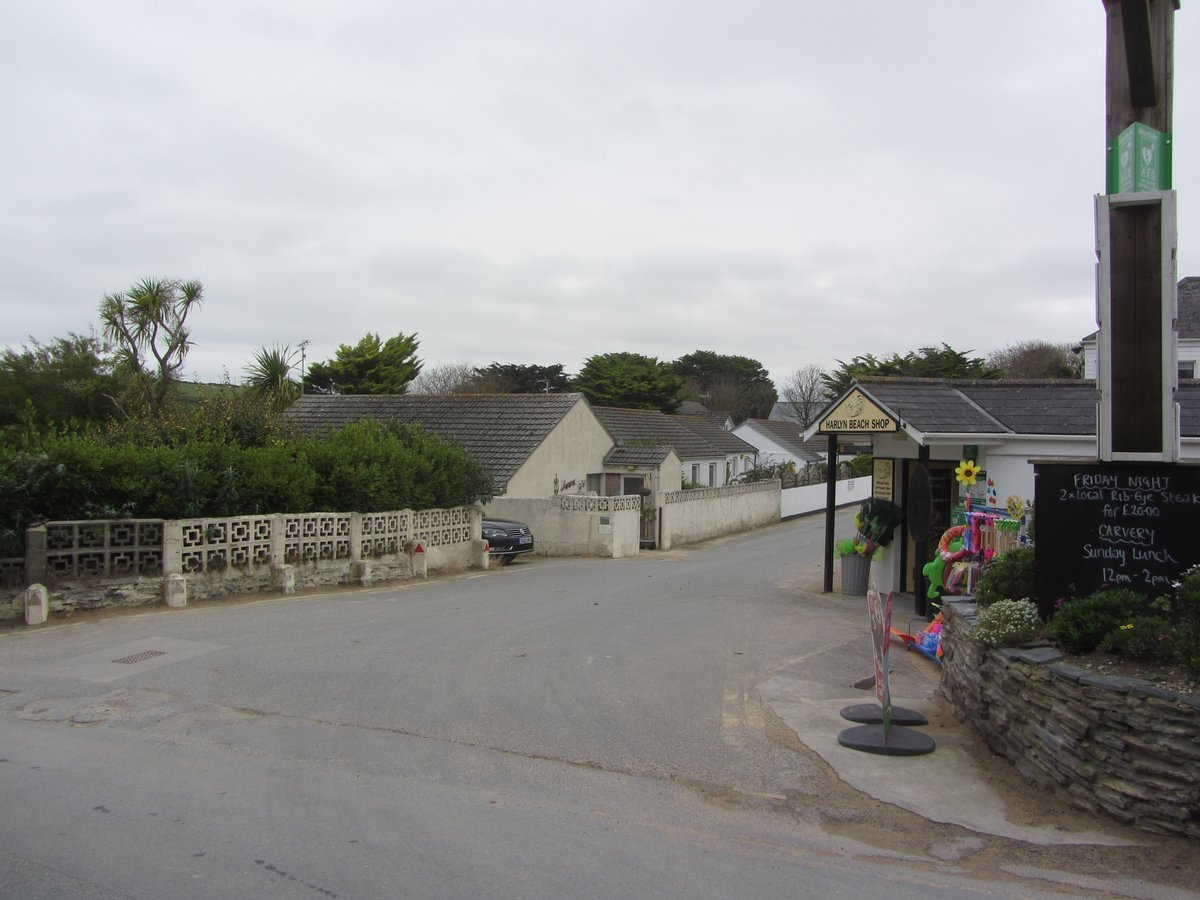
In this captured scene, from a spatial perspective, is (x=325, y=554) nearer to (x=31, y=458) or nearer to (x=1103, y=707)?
(x=31, y=458)

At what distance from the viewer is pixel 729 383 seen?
9056 cm

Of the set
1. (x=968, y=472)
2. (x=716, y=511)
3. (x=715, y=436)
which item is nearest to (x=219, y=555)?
(x=968, y=472)

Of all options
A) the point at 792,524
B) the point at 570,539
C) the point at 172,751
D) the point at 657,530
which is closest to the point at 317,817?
the point at 172,751

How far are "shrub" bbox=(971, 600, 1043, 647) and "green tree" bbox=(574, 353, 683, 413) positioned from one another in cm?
A: 5212

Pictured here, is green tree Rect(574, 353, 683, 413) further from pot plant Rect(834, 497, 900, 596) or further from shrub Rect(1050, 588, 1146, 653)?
shrub Rect(1050, 588, 1146, 653)

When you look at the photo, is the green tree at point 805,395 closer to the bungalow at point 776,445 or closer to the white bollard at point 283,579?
the bungalow at point 776,445

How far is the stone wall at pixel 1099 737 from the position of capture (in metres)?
5.38

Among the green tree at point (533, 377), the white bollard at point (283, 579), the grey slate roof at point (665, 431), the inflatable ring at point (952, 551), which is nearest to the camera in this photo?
the inflatable ring at point (952, 551)

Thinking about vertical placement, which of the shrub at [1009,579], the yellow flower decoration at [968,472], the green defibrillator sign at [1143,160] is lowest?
the shrub at [1009,579]

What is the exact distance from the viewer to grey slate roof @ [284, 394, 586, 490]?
27891 millimetres

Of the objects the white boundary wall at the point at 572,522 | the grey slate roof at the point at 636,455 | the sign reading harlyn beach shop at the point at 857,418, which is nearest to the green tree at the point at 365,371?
the grey slate roof at the point at 636,455

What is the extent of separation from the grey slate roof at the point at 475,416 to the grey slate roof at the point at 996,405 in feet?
44.2

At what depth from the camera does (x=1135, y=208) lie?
7289mm

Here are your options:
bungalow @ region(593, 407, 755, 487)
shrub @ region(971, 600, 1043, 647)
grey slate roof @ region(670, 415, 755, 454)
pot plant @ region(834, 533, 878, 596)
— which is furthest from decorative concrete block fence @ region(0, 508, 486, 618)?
grey slate roof @ region(670, 415, 755, 454)
